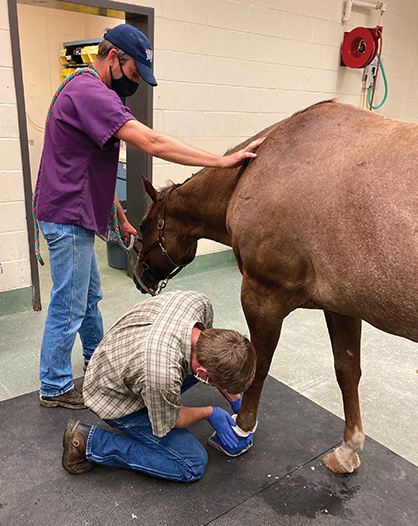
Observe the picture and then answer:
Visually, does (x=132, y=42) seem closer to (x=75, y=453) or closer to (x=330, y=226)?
(x=330, y=226)

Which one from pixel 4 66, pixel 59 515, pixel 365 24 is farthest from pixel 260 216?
pixel 365 24

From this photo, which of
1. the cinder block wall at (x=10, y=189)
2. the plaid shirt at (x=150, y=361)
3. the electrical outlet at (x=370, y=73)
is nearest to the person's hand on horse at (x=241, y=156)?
the plaid shirt at (x=150, y=361)

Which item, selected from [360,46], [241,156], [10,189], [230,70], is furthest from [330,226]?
[360,46]

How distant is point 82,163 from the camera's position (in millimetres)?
1841

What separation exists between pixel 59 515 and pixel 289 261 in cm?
116

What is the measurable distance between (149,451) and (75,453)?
0.91ft

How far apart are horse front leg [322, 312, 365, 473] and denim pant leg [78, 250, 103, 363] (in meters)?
1.14

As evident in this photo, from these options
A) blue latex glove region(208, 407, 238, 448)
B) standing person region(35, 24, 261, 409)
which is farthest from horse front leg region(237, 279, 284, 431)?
standing person region(35, 24, 261, 409)

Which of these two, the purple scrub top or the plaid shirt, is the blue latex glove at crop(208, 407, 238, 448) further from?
the purple scrub top

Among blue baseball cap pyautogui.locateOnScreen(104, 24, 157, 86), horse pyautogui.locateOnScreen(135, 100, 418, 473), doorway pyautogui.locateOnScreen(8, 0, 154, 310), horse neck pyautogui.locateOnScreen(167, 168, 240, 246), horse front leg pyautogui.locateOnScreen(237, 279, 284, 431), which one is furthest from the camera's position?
doorway pyautogui.locateOnScreen(8, 0, 154, 310)

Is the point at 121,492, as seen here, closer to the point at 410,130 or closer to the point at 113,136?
the point at 113,136

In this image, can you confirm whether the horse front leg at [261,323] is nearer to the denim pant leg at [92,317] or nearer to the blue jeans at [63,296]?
the blue jeans at [63,296]

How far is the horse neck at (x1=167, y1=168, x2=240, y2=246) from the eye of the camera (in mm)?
A: 1878

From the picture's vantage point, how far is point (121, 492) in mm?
1646
